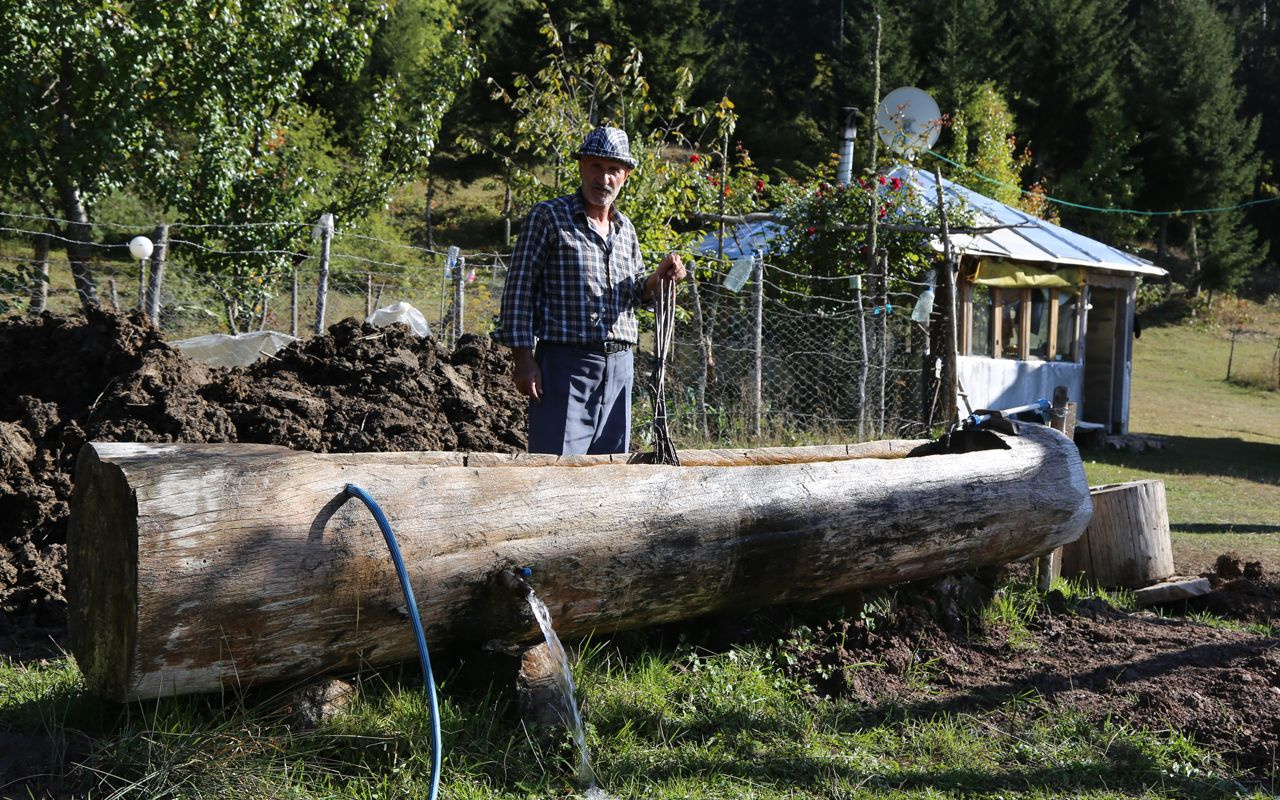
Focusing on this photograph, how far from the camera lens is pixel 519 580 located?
3.22 m

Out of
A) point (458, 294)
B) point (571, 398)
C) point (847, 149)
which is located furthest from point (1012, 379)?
point (571, 398)

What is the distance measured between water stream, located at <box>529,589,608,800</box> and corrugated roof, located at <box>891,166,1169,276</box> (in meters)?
9.34

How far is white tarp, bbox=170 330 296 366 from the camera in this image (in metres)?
8.23

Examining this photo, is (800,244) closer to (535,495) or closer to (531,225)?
(531,225)

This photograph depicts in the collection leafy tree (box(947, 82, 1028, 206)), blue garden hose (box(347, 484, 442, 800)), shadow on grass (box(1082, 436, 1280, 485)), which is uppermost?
leafy tree (box(947, 82, 1028, 206))

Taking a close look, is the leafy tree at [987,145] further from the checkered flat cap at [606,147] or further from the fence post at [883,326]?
the checkered flat cap at [606,147]

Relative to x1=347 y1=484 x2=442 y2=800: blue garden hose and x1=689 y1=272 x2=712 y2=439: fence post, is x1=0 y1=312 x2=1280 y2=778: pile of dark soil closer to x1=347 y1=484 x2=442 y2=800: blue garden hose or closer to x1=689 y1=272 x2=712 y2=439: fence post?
x1=347 y1=484 x2=442 y2=800: blue garden hose

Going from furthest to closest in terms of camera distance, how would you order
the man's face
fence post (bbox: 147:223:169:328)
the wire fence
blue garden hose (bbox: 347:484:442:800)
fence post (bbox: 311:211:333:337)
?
the wire fence
fence post (bbox: 311:211:333:337)
fence post (bbox: 147:223:169:328)
the man's face
blue garden hose (bbox: 347:484:442:800)

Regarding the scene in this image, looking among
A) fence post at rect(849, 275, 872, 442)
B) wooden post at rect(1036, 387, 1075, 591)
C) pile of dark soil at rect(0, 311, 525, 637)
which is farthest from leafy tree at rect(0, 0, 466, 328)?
wooden post at rect(1036, 387, 1075, 591)

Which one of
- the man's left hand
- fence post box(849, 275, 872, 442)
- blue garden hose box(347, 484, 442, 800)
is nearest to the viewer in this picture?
blue garden hose box(347, 484, 442, 800)

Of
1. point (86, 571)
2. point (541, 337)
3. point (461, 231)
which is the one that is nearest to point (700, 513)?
point (541, 337)

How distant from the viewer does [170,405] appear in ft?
15.4

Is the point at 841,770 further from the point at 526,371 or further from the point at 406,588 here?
the point at 526,371

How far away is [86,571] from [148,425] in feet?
6.25
